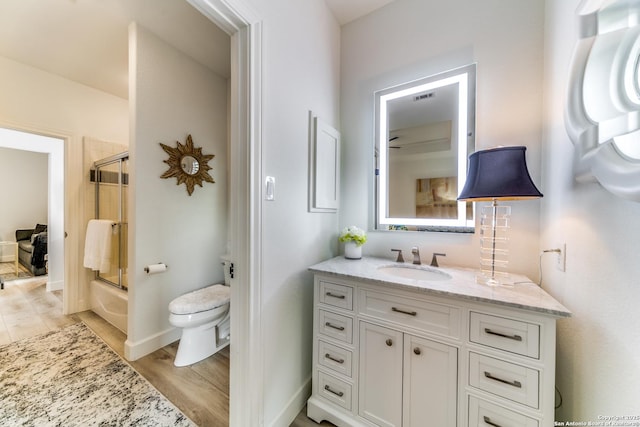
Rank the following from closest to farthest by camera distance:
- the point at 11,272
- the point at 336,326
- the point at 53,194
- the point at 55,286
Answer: the point at 336,326
the point at 55,286
the point at 53,194
the point at 11,272

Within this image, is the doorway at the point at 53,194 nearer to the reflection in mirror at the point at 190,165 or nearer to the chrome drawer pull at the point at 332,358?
the reflection in mirror at the point at 190,165

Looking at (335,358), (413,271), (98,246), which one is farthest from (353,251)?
(98,246)

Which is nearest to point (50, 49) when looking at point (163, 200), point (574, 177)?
point (163, 200)

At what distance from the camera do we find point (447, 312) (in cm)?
101

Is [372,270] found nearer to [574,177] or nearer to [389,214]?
[389,214]

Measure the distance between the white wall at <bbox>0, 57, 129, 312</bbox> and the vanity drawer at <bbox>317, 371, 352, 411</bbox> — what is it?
10.0 ft

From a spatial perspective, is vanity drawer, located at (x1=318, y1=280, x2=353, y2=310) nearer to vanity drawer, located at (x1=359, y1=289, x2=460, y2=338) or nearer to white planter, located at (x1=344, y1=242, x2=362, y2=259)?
vanity drawer, located at (x1=359, y1=289, x2=460, y2=338)

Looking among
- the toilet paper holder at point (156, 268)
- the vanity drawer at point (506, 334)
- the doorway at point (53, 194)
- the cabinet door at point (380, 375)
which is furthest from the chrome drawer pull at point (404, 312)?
the doorway at point (53, 194)

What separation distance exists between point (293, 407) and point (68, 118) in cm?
369

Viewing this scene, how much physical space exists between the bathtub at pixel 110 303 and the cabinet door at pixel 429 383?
2.45 m

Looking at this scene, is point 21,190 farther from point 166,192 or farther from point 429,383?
point 429,383

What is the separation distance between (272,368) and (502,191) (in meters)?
1.43

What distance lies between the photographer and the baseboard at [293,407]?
1.24 m

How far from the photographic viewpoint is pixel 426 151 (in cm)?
164
